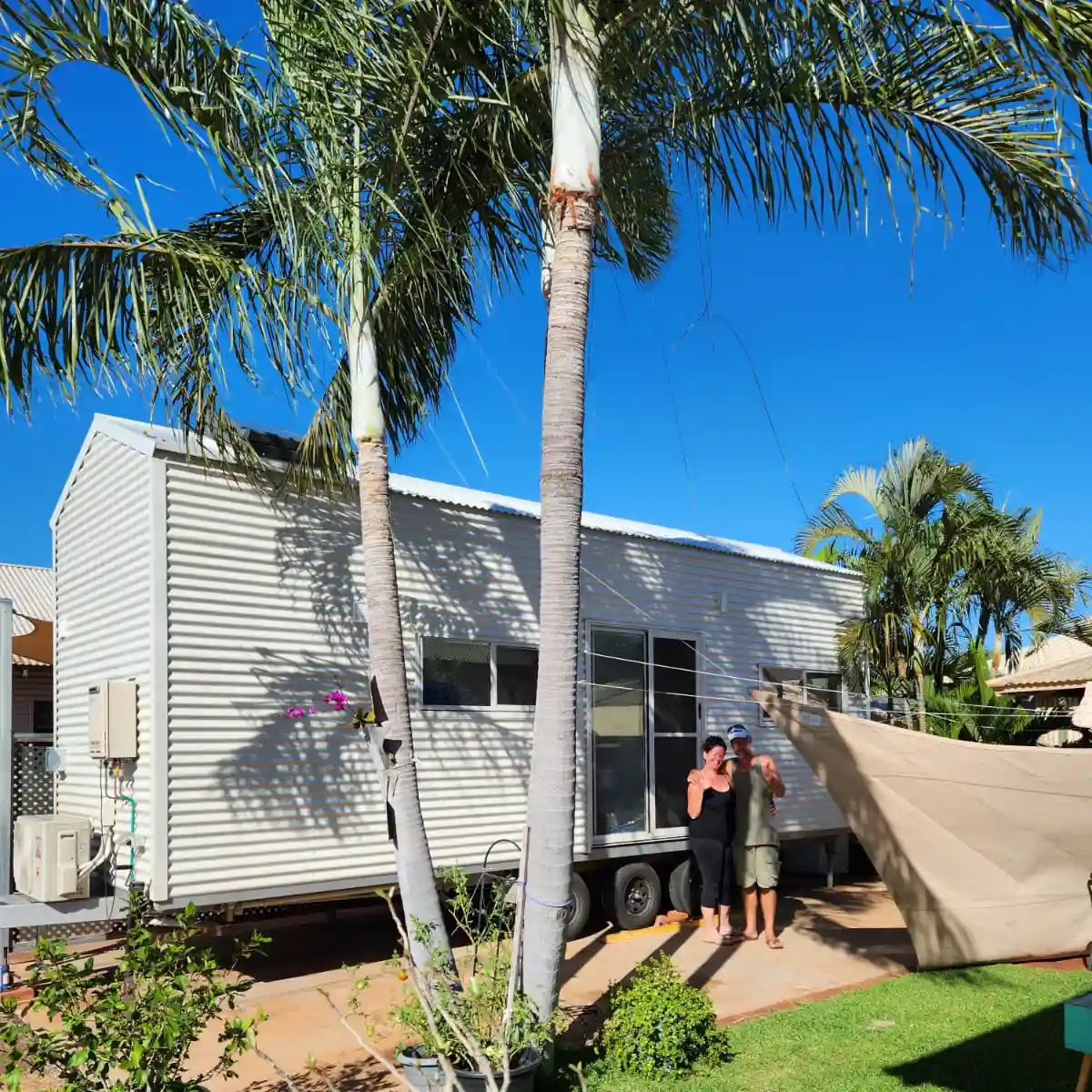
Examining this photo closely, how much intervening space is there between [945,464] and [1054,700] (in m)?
6.97

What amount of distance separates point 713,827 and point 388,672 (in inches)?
150

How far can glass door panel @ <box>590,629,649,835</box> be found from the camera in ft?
30.9

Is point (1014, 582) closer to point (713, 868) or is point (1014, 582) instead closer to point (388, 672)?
point (713, 868)

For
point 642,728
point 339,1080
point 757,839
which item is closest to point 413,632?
point 642,728

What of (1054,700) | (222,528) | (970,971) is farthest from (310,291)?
(1054,700)

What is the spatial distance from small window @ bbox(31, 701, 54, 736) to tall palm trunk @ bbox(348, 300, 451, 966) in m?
11.6

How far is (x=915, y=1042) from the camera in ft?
19.0

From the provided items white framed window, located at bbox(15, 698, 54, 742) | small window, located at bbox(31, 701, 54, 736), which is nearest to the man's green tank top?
white framed window, located at bbox(15, 698, 54, 742)

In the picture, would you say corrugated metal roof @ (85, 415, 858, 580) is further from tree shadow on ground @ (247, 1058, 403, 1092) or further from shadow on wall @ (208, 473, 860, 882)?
tree shadow on ground @ (247, 1058, 403, 1092)

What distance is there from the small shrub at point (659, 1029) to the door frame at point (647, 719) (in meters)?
3.41

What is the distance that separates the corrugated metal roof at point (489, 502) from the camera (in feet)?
23.8

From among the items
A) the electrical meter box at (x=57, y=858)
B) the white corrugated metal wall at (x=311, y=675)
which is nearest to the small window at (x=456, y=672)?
the white corrugated metal wall at (x=311, y=675)

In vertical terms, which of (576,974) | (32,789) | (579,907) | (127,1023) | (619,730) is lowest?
(576,974)

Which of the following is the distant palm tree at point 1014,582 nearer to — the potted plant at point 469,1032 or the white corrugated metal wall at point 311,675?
the white corrugated metal wall at point 311,675
